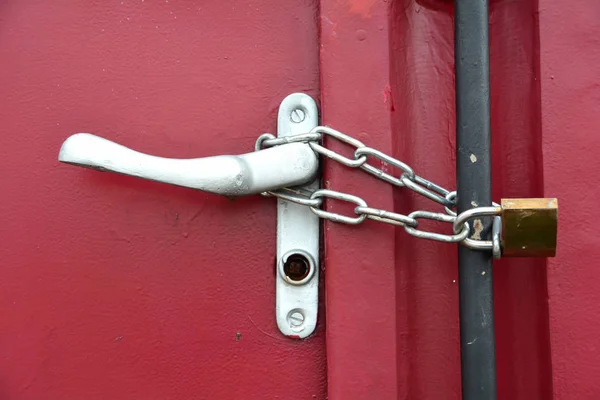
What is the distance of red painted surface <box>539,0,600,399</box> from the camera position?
2.23 feet

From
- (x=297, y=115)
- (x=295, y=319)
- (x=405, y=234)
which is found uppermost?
(x=297, y=115)

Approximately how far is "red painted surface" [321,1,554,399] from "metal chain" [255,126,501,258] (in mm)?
17

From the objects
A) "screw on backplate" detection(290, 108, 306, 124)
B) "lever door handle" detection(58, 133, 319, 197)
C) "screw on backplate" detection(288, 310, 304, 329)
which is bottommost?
"screw on backplate" detection(288, 310, 304, 329)

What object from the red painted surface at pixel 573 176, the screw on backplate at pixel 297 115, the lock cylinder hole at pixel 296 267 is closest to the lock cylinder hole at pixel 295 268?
the lock cylinder hole at pixel 296 267

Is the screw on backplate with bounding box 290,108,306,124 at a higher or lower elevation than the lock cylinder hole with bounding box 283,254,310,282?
higher

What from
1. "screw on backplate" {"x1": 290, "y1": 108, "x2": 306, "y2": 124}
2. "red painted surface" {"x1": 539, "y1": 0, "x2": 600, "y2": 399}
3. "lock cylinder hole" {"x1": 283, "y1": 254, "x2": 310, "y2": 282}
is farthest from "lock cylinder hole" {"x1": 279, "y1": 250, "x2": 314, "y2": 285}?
"red painted surface" {"x1": 539, "y1": 0, "x2": 600, "y2": 399}

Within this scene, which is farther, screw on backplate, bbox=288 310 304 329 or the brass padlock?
screw on backplate, bbox=288 310 304 329

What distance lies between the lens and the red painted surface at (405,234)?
703 mm

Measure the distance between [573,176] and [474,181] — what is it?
0.13 m

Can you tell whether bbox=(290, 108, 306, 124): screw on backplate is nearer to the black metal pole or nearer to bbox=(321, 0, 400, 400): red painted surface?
bbox=(321, 0, 400, 400): red painted surface

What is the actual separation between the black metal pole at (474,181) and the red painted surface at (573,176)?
0.08m

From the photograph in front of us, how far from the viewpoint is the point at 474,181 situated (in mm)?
655

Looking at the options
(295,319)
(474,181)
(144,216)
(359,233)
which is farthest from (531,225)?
(144,216)

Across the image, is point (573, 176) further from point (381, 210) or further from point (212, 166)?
point (212, 166)
